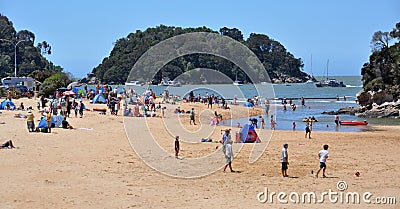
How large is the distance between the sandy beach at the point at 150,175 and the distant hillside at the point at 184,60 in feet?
249

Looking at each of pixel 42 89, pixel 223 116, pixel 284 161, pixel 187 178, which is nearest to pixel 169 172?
pixel 187 178

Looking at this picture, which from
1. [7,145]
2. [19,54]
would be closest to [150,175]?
[7,145]

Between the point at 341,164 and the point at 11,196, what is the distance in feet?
35.4

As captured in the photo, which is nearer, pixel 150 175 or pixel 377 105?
pixel 150 175

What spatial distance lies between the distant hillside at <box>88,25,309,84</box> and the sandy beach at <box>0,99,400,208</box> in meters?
75.8

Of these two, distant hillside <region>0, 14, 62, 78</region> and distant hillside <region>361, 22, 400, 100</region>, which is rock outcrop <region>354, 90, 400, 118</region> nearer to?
distant hillside <region>361, 22, 400, 100</region>

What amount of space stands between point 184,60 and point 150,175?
84212mm

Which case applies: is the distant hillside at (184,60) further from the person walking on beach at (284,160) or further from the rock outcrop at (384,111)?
the person walking on beach at (284,160)

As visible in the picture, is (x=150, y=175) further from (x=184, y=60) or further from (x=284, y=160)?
(x=184, y=60)

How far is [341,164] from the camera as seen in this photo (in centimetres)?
1770

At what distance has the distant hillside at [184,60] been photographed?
103m

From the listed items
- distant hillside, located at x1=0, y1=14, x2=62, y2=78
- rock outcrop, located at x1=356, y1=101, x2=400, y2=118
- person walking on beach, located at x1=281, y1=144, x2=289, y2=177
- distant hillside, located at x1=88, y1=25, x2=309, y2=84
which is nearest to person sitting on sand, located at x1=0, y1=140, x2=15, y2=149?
person walking on beach, located at x1=281, y1=144, x2=289, y2=177

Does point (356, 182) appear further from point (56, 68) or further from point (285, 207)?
point (56, 68)

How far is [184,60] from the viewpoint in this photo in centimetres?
9875
